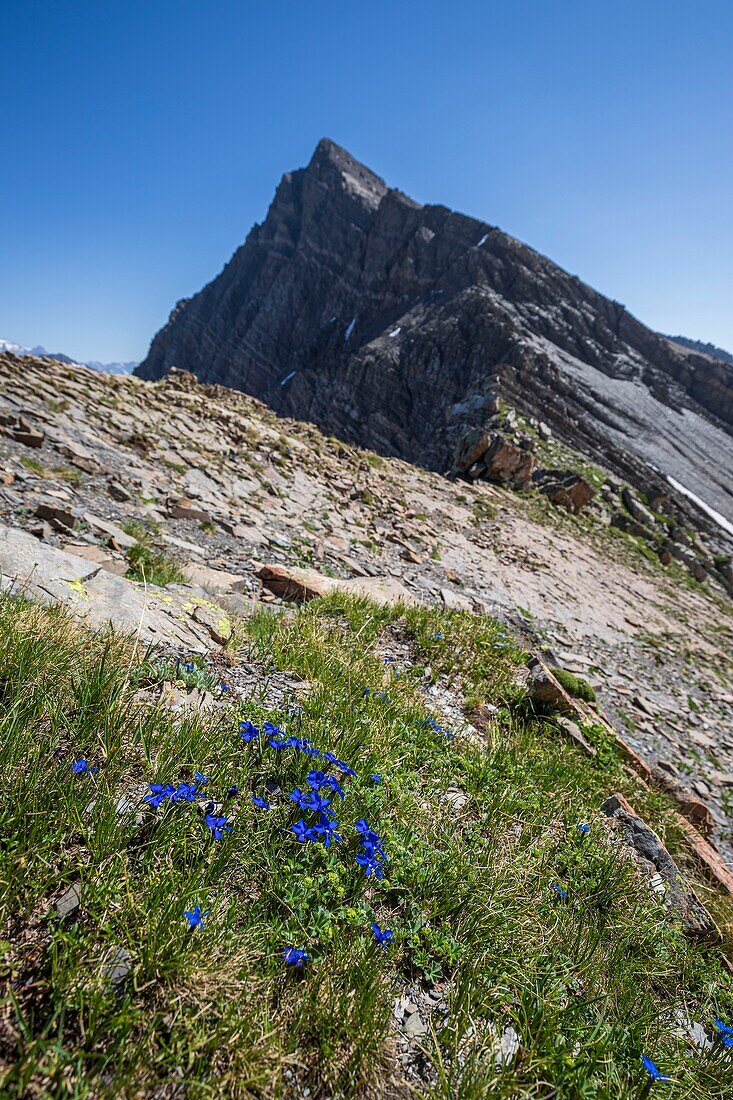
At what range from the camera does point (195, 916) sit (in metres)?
1.86

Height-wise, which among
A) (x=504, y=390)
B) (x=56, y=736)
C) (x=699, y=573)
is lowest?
(x=699, y=573)

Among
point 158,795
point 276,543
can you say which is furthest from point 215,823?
point 276,543

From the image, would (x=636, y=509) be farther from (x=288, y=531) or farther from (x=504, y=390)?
(x=288, y=531)

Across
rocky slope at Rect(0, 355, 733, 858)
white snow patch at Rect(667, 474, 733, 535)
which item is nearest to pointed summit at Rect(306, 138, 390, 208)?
white snow patch at Rect(667, 474, 733, 535)

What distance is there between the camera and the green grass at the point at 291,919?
170 cm

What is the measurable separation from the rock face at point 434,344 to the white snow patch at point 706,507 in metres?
1.75

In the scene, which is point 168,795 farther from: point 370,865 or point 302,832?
point 370,865

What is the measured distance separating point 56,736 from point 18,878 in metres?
0.80

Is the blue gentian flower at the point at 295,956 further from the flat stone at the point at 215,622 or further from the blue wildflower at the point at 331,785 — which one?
the flat stone at the point at 215,622

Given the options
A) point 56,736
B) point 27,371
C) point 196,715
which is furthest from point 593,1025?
point 27,371

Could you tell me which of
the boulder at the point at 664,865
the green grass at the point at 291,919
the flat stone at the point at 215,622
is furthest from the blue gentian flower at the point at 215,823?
the boulder at the point at 664,865

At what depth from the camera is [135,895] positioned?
80.2 inches

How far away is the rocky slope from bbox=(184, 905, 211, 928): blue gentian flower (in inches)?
95.0

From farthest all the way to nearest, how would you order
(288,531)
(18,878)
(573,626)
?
(573,626)
(288,531)
(18,878)
